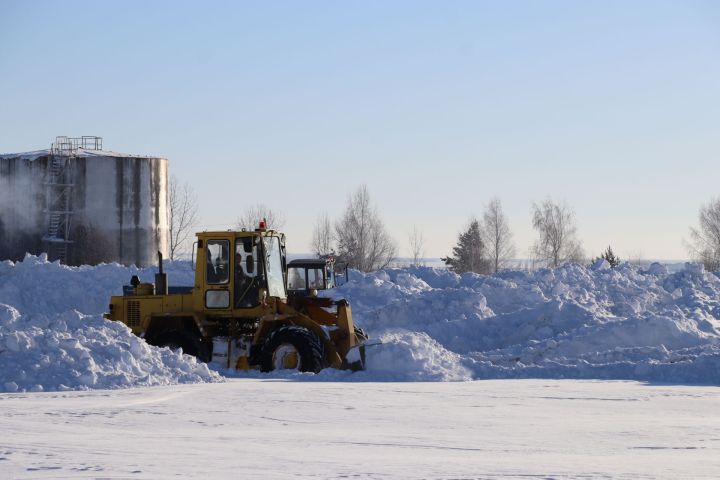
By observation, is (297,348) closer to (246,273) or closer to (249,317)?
(249,317)

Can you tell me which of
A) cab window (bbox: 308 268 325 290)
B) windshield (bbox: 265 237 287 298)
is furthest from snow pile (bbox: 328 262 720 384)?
windshield (bbox: 265 237 287 298)

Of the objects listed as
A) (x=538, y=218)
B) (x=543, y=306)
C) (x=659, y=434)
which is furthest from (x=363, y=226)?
(x=659, y=434)

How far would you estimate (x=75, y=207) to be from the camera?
129 ft

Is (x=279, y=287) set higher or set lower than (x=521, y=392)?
higher

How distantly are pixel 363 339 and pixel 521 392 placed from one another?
377 cm

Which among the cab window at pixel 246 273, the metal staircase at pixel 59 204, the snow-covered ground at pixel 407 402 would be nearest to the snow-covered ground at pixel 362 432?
the snow-covered ground at pixel 407 402

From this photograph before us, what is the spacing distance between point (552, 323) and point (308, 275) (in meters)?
A: 6.08

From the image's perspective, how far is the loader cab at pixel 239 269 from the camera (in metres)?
17.4

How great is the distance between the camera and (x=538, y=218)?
73.8 meters

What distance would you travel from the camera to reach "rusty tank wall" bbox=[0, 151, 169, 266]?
3906cm

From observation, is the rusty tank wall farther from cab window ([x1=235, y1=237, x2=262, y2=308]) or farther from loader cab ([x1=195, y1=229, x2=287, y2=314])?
cab window ([x1=235, y1=237, x2=262, y2=308])

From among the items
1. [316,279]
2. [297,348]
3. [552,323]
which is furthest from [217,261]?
[552,323]

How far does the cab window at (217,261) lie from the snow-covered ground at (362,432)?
8.91ft

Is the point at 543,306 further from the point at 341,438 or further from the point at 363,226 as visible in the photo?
the point at 363,226
